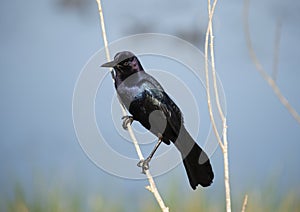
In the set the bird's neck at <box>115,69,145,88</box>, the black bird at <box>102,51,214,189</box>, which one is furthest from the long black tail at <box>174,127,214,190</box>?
the bird's neck at <box>115,69,145,88</box>

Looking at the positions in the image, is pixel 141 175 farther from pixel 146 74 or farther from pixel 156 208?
pixel 156 208

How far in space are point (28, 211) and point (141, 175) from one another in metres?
0.62

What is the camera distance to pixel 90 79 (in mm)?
880

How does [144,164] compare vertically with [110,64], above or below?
below

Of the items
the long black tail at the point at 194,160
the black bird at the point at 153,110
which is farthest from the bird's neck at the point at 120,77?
the long black tail at the point at 194,160

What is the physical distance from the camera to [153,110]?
2.88 ft

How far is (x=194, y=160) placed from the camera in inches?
35.4

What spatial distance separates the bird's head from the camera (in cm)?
84

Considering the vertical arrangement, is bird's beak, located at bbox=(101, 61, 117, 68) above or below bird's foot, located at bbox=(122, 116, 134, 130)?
above

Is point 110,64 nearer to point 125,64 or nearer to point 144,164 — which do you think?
point 125,64

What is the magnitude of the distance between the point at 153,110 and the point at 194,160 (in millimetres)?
116

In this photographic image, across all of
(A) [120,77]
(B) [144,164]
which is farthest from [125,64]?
(B) [144,164]

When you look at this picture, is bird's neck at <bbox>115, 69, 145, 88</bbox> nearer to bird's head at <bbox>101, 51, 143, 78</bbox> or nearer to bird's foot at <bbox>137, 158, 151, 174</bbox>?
bird's head at <bbox>101, 51, 143, 78</bbox>

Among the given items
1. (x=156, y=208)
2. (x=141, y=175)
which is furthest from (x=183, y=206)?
(x=141, y=175)
